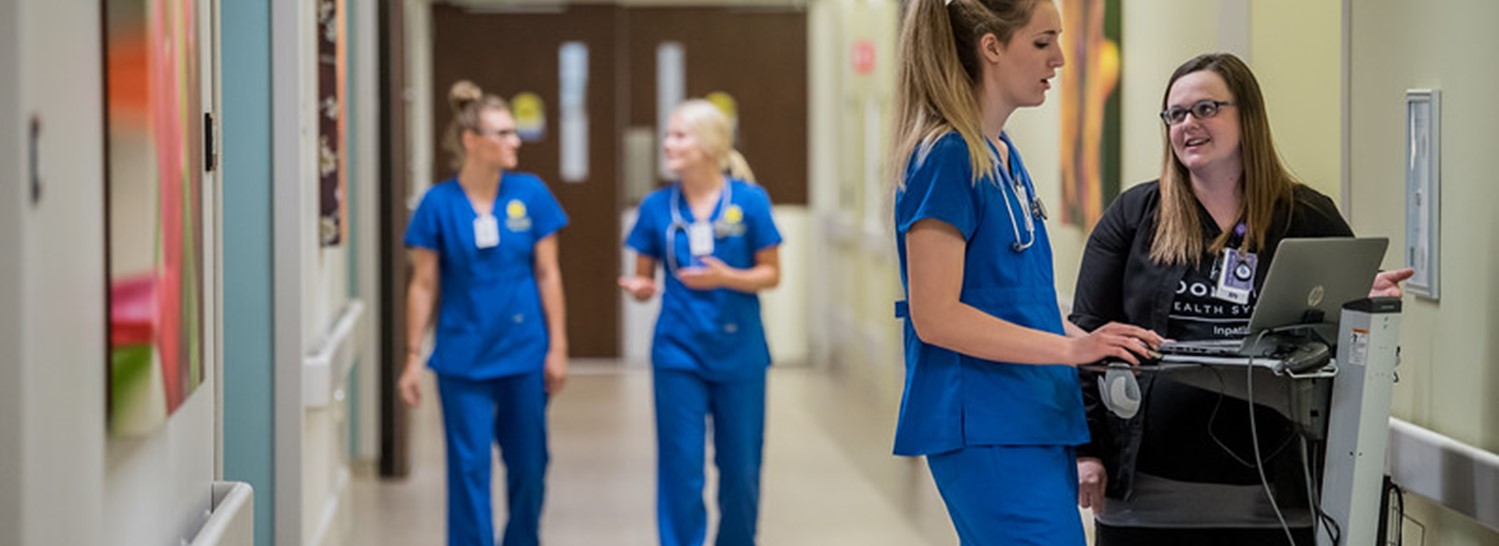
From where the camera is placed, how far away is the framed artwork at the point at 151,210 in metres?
2.59

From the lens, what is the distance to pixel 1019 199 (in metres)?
2.96

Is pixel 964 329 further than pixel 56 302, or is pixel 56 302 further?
pixel 964 329

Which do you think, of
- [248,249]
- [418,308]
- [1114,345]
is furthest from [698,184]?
[1114,345]

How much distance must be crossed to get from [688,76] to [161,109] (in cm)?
978

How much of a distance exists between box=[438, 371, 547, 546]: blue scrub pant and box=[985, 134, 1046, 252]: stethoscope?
287cm

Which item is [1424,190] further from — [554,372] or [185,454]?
[554,372]

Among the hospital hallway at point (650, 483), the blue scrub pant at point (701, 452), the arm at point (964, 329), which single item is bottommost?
the hospital hallway at point (650, 483)

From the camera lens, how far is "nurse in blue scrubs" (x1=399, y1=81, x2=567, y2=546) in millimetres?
5660

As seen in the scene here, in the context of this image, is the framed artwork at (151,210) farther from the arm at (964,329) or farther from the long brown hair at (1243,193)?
the long brown hair at (1243,193)

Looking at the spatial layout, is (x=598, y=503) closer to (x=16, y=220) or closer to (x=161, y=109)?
(x=161, y=109)

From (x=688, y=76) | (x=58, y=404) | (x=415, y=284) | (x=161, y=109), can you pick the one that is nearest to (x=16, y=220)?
(x=58, y=404)

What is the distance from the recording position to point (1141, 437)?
10.6ft

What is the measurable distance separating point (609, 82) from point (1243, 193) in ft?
31.4

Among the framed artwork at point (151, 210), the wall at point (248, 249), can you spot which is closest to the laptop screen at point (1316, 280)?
the framed artwork at point (151, 210)
